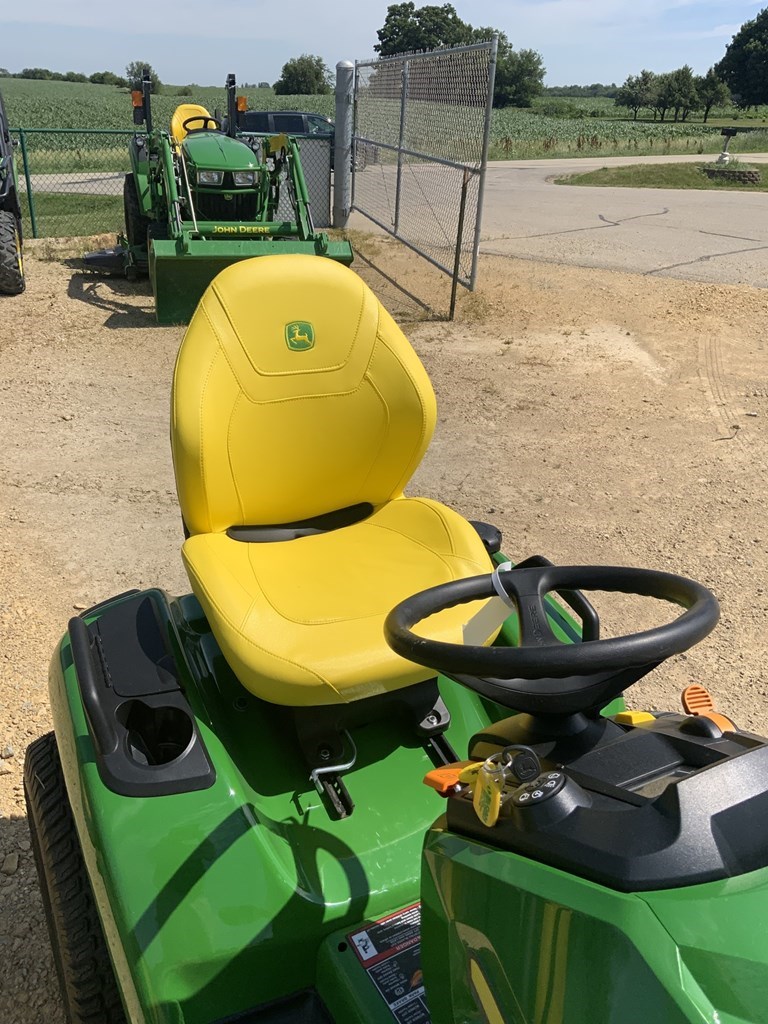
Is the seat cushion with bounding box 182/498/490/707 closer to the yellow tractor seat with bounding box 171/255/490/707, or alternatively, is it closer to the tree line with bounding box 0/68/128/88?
the yellow tractor seat with bounding box 171/255/490/707

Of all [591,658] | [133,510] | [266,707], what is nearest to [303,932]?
[266,707]

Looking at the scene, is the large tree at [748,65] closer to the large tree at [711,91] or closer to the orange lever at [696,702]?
the large tree at [711,91]

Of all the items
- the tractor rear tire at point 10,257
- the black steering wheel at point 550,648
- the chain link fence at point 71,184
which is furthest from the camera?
the chain link fence at point 71,184

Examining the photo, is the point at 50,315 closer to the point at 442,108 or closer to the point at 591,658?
the point at 442,108

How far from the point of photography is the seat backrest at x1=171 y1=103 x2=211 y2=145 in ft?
26.1

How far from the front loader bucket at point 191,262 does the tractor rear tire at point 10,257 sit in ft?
4.08

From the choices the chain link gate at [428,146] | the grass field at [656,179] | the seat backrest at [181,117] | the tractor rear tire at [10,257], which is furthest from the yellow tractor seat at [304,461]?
the grass field at [656,179]

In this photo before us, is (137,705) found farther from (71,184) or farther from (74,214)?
(71,184)

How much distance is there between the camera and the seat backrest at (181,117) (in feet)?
26.1

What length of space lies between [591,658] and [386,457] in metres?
1.22

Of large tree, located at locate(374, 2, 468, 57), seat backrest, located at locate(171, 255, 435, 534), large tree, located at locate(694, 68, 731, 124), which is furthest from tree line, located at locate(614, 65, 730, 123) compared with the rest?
seat backrest, located at locate(171, 255, 435, 534)

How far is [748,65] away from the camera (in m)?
62.8

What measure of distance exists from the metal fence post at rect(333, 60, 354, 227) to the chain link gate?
0.10 m

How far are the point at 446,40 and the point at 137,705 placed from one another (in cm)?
6500
